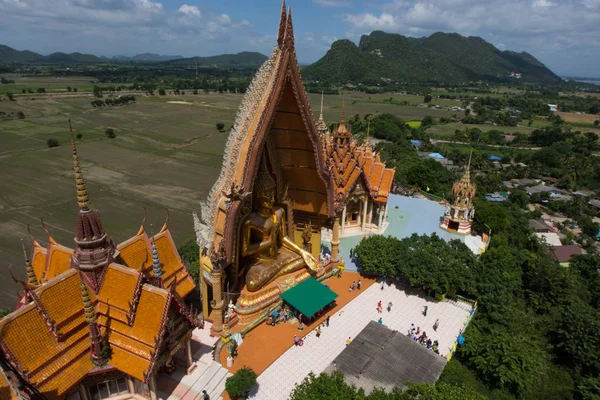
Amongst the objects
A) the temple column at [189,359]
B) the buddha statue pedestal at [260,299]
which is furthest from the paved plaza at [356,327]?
the temple column at [189,359]

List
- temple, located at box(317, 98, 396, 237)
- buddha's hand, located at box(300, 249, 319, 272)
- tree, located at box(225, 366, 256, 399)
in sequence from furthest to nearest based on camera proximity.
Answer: temple, located at box(317, 98, 396, 237), buddha's hand, located at box(300, 249, 319, 272), tree, located at box(225, 366, 256, 399)

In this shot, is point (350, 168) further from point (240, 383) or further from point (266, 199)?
point (240, 383)

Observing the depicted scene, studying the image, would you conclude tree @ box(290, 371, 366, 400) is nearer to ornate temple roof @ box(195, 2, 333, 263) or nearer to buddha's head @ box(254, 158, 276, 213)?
Result: ornate temple roof @ box(195, 2, 333, 263)

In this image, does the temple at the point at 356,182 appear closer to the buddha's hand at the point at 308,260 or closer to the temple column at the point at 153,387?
the buddha's hand at the point at 308,260

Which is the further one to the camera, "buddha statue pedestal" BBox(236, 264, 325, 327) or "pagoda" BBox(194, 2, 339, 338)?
"buddha statue pedestal" BBox(236, 264, 325, 327)

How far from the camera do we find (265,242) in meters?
20.8

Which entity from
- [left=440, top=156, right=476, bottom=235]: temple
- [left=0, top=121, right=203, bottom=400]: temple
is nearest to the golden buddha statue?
[left=0, top=121, right=203, bottom=400]: temple

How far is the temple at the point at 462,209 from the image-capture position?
108ft

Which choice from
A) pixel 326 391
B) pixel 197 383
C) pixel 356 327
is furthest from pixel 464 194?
pixel 197 383

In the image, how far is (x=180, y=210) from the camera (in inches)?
1860

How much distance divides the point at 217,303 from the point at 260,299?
2814mm

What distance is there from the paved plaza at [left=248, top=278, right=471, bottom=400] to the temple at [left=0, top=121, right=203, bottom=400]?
17.1ft

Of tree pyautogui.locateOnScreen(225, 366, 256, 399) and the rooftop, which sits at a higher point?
tree pyautogui.locateOnScreen(225, 366, 256, 399)

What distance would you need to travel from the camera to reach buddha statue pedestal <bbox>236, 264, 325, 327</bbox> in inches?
791
